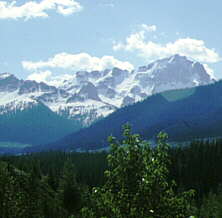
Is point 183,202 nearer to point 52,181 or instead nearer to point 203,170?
point 52,181

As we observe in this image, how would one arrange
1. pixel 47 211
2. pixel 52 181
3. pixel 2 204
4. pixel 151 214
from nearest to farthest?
pixel 151 214 < pixel 2 204 < pixel 47 211 < pixel 52 181

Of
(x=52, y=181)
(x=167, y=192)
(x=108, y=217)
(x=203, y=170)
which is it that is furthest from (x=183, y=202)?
(x=203, y=170)

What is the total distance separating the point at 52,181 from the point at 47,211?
43.7 meters

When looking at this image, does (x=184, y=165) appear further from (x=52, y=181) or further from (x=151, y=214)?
(x=151, y=214)

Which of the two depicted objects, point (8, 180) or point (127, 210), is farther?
point (8, 180)

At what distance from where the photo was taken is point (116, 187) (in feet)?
69.8

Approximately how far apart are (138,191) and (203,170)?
167 metres

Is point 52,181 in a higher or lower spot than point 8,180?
lower

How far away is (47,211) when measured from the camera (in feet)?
274

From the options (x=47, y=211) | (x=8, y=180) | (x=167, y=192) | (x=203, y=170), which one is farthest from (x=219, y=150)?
(x=167, y=192)

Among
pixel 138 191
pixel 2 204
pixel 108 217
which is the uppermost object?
pixel 138 191

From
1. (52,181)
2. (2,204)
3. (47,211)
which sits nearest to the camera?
(2,204)

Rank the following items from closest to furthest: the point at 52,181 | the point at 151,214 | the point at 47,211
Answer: the point at 151,214
the point at 47,211
the point at 52,181

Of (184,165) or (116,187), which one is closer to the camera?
(116,187)
